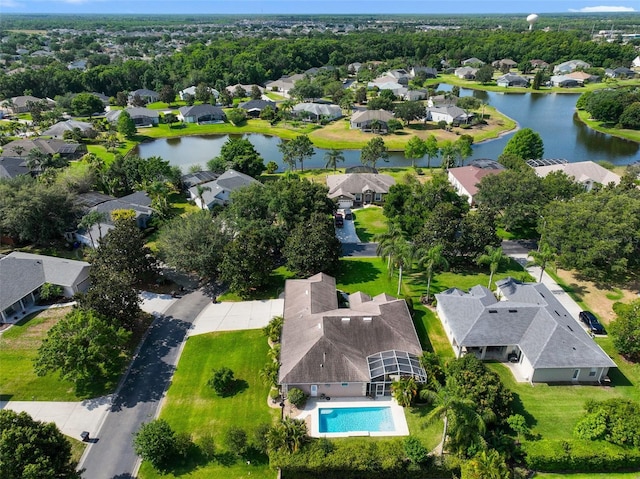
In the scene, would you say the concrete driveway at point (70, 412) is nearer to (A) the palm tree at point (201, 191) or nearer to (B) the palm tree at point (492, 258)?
(A) the palm tree at point (201, 191)

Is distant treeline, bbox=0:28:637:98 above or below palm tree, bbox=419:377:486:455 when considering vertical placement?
below

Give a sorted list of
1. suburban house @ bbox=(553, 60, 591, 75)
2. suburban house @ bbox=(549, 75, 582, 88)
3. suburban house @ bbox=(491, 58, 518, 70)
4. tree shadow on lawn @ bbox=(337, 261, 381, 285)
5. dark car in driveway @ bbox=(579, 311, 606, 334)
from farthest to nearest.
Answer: suburban house @ bbox=(491, 58, 518, 70), suburban house @ bbox=(553, 60, 591, 75), suburban house @ bbox=(549, 75, 582, 88), tree shadow on lawn @ bbox=(337, 261, 381, 285), dark car in driveway @ bbox=(579, 311, 606, 334)

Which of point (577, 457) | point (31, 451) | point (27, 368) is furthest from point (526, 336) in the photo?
point (27, 368)

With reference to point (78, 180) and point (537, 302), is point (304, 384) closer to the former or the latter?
point (537, 302)

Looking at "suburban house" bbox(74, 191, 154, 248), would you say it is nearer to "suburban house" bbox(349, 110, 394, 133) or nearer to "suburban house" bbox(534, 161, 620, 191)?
"suburban house" bbox(349, 110, 394, 133)

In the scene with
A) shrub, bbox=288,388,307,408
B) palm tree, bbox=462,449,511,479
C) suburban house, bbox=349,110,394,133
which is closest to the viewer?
palm tree, bbox=462,449,511,479

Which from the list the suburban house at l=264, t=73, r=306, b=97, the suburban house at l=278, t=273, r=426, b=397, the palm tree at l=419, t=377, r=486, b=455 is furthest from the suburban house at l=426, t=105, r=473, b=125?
the palm tree at l=419, t=377, r=486, b=455

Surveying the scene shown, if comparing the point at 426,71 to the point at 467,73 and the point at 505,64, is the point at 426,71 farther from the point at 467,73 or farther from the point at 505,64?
the point at 505,64
